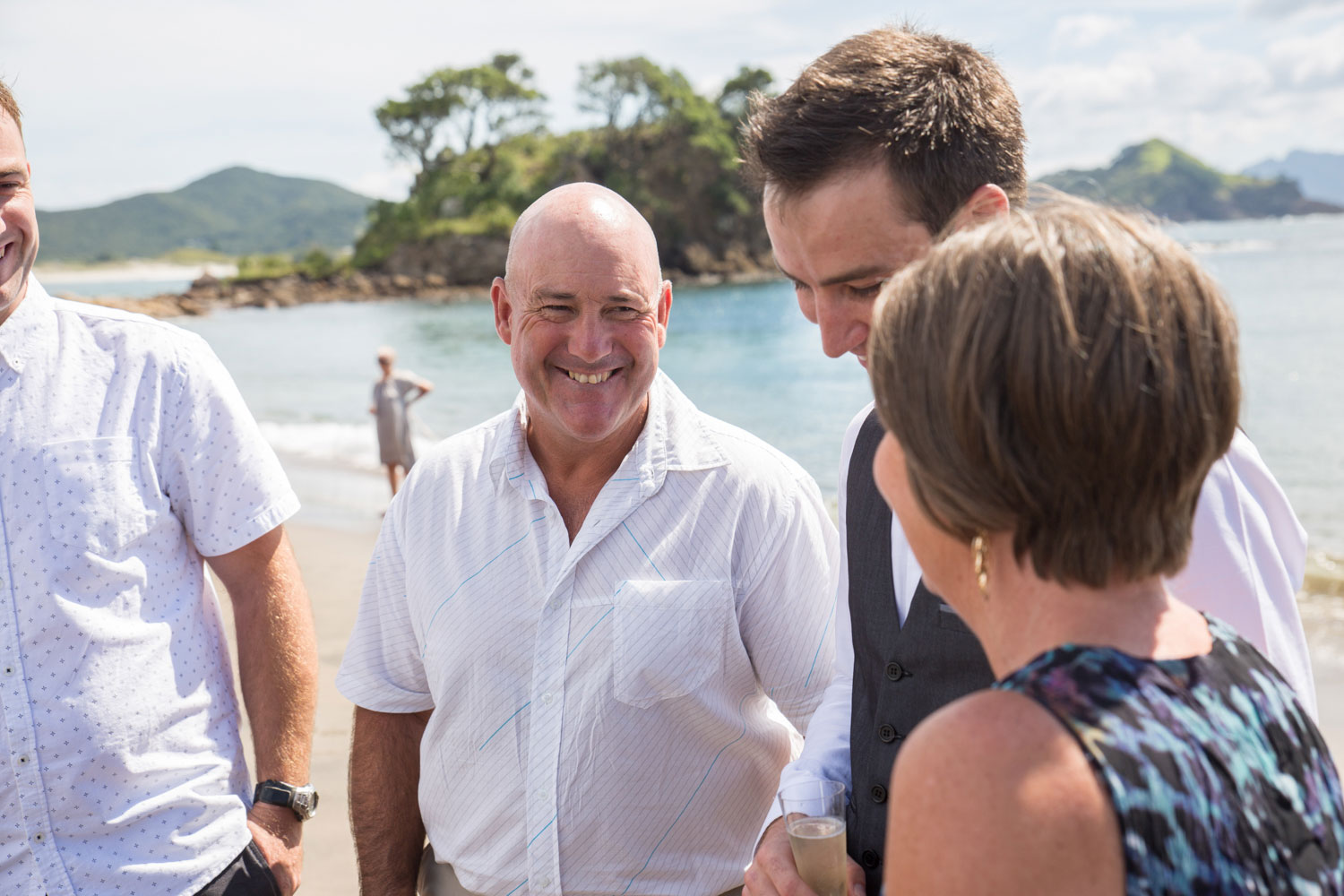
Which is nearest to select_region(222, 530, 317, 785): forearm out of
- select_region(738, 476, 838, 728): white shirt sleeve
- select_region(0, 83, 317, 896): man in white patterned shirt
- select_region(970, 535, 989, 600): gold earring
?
select_region(0, 83, 317, 896): man in white patterned shirt

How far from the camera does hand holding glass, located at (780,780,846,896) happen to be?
1.65m

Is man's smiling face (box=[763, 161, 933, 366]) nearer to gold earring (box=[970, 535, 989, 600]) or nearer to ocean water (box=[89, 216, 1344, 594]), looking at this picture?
ocean water (box=[89, 216, 1344, 594])

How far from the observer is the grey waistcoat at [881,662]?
5.55 ft

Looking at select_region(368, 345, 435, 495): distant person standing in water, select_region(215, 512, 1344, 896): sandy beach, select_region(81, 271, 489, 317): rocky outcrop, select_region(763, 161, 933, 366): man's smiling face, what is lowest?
select_region(81, 271, 489, 317): rocky outcrop

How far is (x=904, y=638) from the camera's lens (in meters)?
1.74

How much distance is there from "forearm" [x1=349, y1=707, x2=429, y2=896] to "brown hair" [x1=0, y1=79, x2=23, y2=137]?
1493 millimetres

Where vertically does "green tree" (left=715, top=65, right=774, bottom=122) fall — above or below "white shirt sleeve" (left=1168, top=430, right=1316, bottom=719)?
above

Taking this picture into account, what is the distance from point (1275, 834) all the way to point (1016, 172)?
47.7 inches

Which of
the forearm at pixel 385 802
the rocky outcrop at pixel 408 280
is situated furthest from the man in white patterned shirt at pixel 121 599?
the rocky outcrop at pixel 408 280

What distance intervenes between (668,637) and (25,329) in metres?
1.45

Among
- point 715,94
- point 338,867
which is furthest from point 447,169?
point 338,867

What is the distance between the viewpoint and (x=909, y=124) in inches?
69.6

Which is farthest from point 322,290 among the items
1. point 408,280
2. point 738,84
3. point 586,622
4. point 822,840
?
point 822,840

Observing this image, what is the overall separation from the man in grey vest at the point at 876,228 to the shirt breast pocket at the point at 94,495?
4.58 feet
